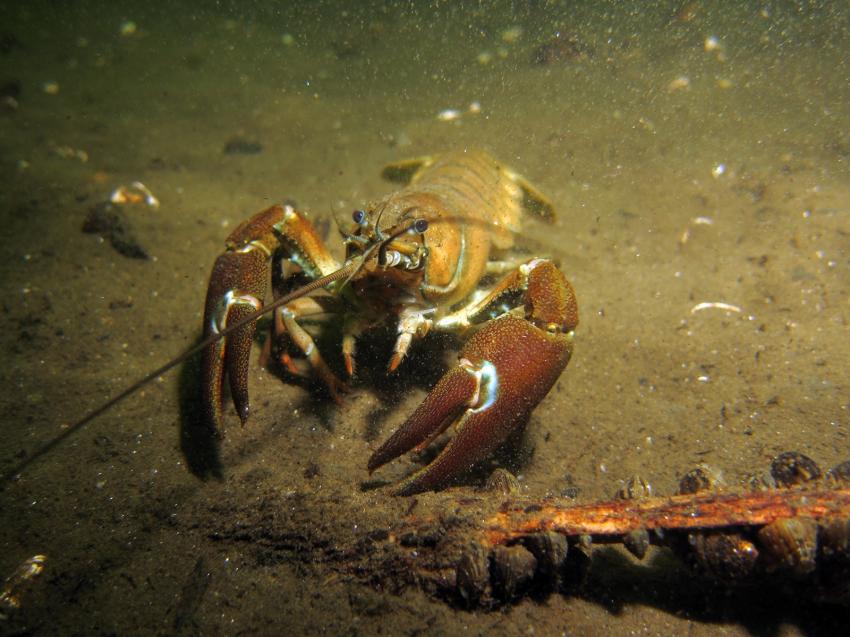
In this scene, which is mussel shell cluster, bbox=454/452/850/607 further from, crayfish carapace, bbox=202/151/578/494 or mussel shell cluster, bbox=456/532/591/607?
crayfish carapace, bbox=202/151/578/494

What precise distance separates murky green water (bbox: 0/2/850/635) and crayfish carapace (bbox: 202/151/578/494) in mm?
536

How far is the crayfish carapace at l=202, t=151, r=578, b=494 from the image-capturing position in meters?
2.40

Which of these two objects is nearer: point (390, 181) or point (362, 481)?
point (362, 481)

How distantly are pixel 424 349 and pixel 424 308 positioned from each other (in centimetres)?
65

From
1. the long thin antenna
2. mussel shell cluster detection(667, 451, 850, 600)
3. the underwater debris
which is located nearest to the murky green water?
the underwater debris

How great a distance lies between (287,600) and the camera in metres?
2.07

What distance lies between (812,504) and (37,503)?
3.99m

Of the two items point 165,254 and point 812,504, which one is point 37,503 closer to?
point 165,254

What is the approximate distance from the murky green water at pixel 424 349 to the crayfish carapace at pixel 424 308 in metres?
0.54

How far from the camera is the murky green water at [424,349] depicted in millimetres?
2170

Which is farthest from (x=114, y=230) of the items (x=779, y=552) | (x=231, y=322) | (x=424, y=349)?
(x=779, y=552)

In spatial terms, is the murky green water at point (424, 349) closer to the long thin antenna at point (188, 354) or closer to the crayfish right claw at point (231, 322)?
the crayfish right claw at point (231, 322)

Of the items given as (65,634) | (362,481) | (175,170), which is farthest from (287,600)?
(175,170)

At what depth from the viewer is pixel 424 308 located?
3.32 meters
